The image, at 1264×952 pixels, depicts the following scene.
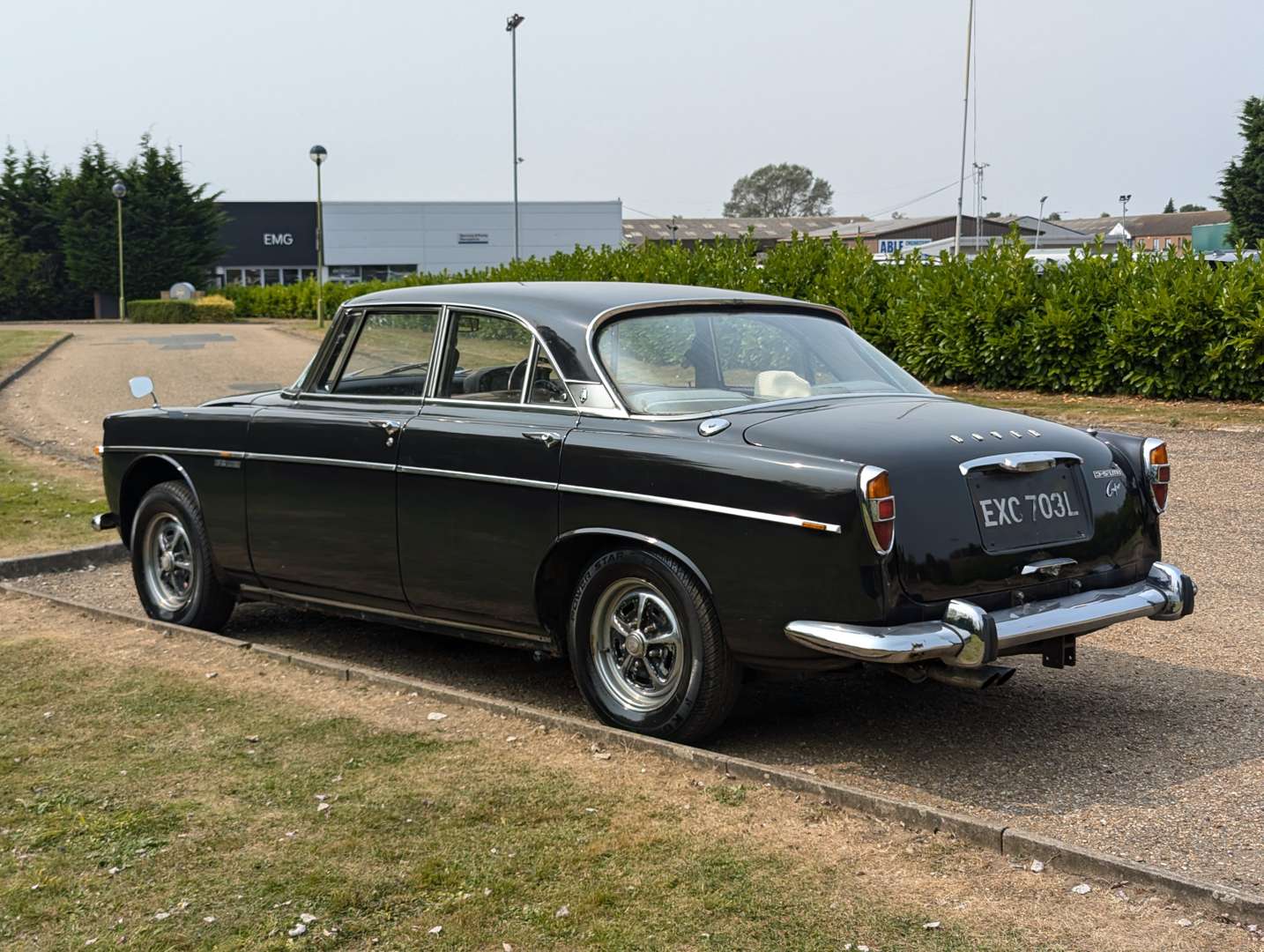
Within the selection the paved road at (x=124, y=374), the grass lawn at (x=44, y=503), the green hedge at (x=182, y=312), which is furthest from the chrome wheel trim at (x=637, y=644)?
the green hedge at (x=182, y=312)

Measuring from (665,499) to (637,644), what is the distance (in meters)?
0.57

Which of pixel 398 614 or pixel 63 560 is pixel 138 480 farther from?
pixel 398 614

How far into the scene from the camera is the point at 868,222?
95312 millimetres

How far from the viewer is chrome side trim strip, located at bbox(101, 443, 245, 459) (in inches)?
268

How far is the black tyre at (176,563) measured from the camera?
709 centimetres

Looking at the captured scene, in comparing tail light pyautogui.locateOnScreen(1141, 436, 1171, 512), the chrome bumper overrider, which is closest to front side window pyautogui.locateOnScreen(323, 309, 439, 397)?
the chrome bumper overrider

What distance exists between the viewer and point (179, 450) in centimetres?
712

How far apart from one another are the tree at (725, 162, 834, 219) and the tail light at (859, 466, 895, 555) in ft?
487

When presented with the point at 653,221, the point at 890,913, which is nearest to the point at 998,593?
the point at 890,913

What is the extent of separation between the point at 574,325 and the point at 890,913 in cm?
273

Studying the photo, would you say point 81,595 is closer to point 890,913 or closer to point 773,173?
point 890,913

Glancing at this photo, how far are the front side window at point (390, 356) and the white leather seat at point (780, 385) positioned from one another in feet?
4.82

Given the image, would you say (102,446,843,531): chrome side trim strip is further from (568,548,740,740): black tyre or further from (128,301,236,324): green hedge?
(128,301,236,324): green hedge

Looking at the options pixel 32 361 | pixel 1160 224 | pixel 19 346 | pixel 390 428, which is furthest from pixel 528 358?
pixel 1160 224
